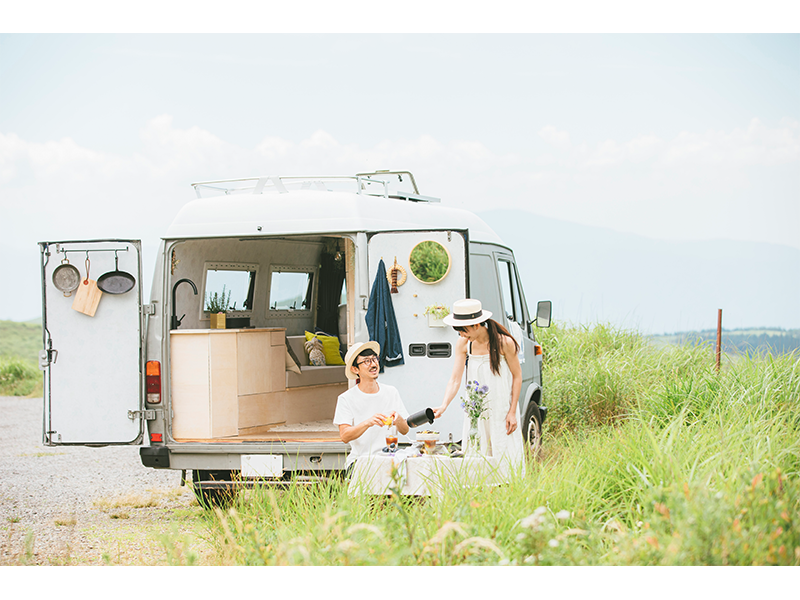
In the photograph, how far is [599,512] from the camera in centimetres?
446

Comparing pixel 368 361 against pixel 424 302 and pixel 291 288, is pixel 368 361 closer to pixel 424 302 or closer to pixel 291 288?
pixel 424 302

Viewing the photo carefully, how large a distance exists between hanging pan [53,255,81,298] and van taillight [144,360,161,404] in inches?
32.6

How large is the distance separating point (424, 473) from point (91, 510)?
4093 mm

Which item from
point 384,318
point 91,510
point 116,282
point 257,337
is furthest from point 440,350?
point 91,510

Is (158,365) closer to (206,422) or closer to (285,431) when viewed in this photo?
(206,422)

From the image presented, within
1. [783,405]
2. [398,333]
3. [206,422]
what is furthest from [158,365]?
[783,405]

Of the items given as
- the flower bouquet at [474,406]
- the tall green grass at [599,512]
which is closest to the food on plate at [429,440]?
the flower bouquet at [474,406]

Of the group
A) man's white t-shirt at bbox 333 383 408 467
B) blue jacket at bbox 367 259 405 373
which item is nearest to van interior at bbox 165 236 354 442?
man's white t-shirt at bbox 333 383 408 467

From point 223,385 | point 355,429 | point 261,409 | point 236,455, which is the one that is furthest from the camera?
point 261,409

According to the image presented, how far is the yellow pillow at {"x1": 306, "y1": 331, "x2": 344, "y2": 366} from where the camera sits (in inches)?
345

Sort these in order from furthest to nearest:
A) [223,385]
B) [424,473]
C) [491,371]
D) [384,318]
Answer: [223,385], [384,318], [491,371], [424,473]

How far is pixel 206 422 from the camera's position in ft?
21.3

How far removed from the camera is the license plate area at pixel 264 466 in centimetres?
604

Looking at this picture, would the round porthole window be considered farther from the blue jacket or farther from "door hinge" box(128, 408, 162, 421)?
"door hinge" box(128, 408, 162, 421)
